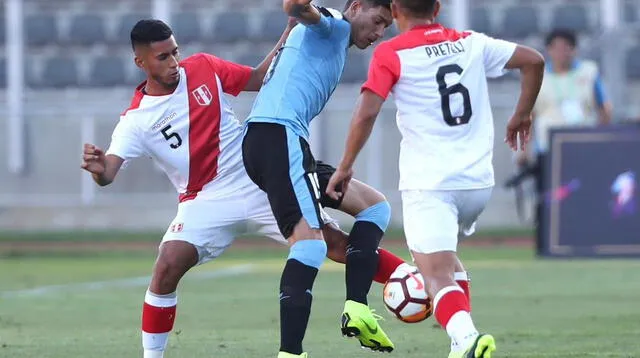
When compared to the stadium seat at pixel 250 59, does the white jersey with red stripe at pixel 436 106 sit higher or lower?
higher

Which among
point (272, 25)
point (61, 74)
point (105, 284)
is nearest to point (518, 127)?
point (105, 284)

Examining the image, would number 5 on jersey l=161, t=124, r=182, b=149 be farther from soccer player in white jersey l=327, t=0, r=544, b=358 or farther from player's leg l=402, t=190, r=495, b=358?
player's leg l=402, t=190, r=495, b=358

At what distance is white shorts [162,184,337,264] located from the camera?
23.1 ft

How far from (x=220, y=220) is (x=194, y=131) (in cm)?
48

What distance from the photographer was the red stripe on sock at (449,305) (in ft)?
19.8

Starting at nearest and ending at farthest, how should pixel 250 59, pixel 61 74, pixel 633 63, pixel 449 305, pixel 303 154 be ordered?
pixel 449 305 < pixel 303 154 < pixel 633 63 < pixel 250 59 < pixel 61 74

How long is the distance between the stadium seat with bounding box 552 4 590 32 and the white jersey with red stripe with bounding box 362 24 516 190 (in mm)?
18015

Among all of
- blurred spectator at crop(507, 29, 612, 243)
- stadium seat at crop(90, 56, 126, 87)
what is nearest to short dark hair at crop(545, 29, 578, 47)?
blurred spectator at crop(507, 29, 612, 243)

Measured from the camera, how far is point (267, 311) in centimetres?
1034

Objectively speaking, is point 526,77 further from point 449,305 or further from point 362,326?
point 362,326

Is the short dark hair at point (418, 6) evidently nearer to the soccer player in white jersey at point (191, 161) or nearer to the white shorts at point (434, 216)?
the white shorts at point (434, 216)

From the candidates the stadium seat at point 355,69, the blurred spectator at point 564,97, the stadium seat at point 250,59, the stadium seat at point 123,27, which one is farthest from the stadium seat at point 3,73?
the blurred spectator at point 564,97

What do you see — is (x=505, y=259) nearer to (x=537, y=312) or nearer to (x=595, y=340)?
(x=537, y=312)

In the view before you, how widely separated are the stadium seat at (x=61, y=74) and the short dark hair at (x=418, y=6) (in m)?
19.0
